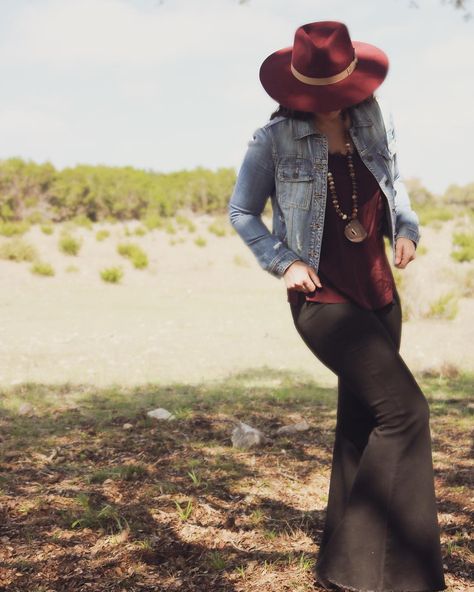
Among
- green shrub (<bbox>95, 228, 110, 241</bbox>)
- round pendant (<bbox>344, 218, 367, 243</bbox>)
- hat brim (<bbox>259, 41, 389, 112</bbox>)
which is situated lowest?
green shrub (<bbox>95, 228, 110, 241</bbox>)

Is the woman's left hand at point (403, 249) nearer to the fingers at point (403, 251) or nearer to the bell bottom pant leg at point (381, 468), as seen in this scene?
the fingers at point (403, 251)

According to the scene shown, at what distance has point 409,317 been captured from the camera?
11.4m

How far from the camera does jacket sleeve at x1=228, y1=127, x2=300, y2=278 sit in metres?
2.69

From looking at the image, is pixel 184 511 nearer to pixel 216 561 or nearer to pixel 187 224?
pixel 216 561

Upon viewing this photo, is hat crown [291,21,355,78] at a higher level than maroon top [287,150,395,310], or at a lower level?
higher

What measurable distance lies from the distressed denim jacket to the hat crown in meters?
0.18

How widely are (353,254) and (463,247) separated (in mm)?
16390

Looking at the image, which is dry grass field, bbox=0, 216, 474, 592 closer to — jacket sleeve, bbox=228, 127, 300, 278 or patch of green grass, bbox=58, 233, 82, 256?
jacket sleeve, bbox=228, 127, 300, 278

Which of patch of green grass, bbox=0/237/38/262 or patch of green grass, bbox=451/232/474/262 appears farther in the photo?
patch of green grass, bbox=451/232/474/262

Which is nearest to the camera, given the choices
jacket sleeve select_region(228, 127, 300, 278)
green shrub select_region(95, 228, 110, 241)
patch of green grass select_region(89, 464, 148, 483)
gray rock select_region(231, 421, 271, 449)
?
jacket sleeve select_region(228, 127, 300, 278)

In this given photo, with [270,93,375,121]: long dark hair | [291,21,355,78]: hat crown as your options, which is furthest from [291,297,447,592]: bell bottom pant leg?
[291,21,355,78]: hat crown

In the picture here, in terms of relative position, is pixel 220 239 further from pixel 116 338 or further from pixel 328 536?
pixel 328 536

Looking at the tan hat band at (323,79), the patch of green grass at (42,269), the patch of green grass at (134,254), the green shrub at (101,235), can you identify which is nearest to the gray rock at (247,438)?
the tan hat band at (323,79)

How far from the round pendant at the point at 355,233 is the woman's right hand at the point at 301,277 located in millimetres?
180
